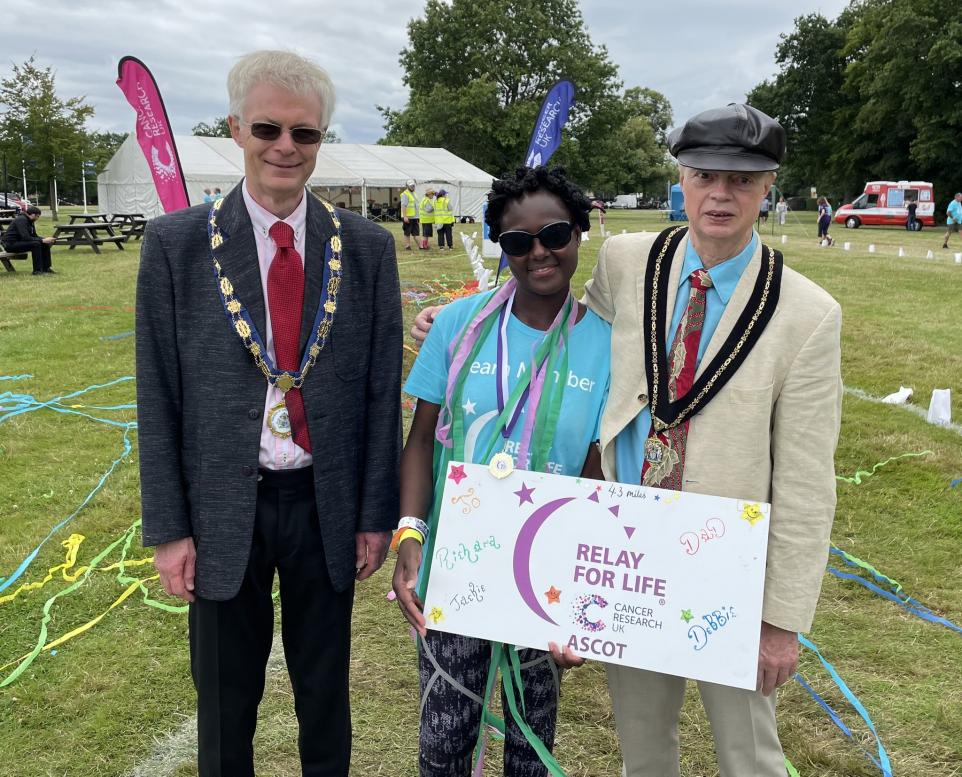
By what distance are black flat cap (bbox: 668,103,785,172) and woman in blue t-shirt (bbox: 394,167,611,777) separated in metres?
0.33

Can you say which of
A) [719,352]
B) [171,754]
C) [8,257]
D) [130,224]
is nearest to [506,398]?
[719,352]

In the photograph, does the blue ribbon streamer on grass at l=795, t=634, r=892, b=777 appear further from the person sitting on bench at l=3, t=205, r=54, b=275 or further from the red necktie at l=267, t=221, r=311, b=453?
the person sitting on bench at l=3, t=205, r=54, b=275

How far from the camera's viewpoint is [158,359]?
1.88m

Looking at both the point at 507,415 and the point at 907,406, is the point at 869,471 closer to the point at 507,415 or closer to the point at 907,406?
the point at 907,406

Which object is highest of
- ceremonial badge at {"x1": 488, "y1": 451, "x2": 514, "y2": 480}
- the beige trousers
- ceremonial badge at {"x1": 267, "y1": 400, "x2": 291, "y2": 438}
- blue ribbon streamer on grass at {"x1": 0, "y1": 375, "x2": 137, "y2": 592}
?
ceremonial badge at {"x1": 267, "y1": 400, "x2": 291, "y2": 438}

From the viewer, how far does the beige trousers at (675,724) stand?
1871 mm

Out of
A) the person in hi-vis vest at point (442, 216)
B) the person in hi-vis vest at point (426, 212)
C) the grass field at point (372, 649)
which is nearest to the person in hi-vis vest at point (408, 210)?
the person in hi-vis vest at point (426, 212)

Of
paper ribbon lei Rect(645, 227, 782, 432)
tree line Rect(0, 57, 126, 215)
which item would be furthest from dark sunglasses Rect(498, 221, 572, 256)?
tree line Rect(0, 57, 126, 215)

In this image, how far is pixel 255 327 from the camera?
6.20ft

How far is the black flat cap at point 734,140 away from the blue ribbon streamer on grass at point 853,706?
2033 millimetres

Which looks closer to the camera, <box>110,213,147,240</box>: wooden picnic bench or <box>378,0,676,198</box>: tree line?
<box>110,213,147,240</box>: wooden picnic bench

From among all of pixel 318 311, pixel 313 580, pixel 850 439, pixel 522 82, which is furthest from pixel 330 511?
pixel 522 82

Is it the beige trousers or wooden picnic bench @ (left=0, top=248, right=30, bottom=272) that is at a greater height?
wooden picnic bench @ (left=0, top=248, right=30, bottom=272)

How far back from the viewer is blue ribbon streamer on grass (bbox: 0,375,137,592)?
4105 mm
